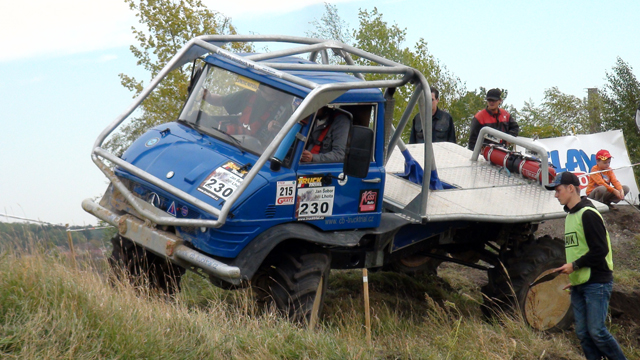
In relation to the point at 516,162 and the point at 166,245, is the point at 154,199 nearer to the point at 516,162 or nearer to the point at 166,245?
the point at 166,245

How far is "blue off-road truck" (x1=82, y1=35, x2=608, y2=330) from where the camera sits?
5.64 m

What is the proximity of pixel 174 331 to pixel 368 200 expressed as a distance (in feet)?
7.27

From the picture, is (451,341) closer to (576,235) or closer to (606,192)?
(576,235)

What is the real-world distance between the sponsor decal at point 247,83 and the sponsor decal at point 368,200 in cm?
135

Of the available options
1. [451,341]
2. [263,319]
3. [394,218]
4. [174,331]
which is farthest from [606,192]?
[174,331]

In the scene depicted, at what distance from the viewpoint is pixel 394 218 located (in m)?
6.74

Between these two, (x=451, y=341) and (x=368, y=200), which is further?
(x=368, y=200)

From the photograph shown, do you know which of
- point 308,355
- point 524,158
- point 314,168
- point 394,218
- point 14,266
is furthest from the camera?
point 524,158

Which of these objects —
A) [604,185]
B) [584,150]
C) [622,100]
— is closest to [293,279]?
[604,185]

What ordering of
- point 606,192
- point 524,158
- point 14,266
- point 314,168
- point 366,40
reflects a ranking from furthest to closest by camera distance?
point 366,40
point 606,192
point 524,158
point 314,168
point 14,266

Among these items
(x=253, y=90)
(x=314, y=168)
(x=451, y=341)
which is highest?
(x=253, y=90)

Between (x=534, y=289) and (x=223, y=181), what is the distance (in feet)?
11.7

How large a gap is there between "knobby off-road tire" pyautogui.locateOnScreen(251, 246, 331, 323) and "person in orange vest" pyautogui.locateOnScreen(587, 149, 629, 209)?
6.87m

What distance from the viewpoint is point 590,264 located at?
5.68 m
